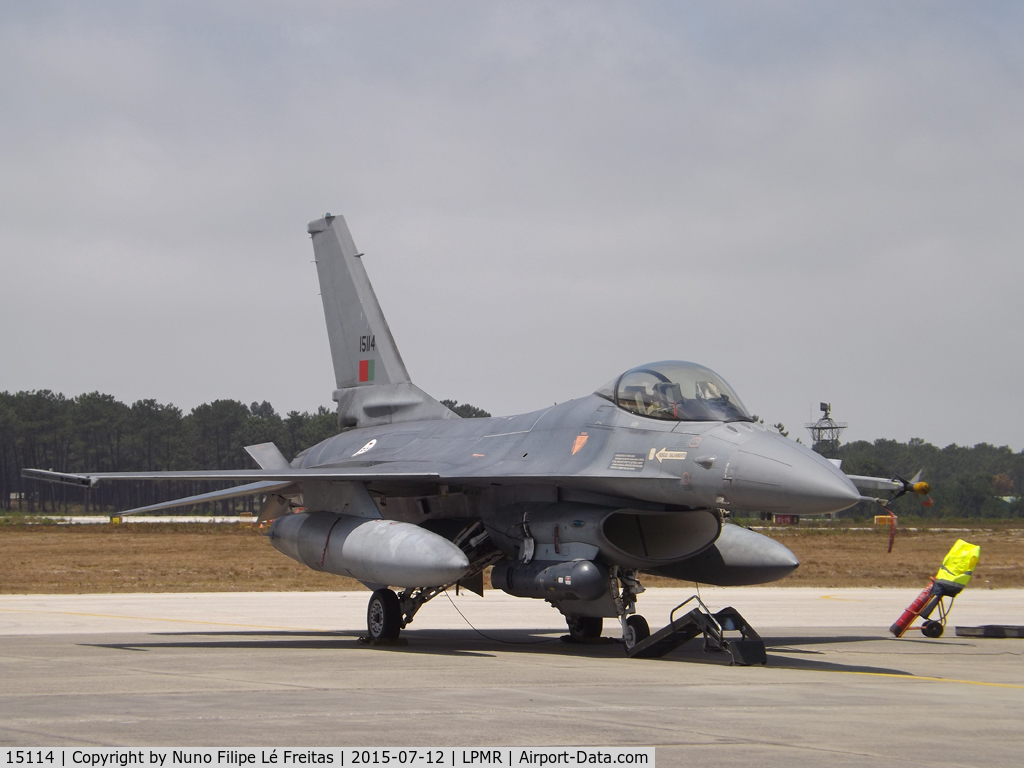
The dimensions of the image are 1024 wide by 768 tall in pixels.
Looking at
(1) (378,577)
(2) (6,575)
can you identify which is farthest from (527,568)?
(2) (6,575)

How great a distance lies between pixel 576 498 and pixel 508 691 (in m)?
4.57

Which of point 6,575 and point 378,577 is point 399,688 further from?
point 6,575

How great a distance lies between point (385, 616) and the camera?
1438cm

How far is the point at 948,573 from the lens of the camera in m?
14.5

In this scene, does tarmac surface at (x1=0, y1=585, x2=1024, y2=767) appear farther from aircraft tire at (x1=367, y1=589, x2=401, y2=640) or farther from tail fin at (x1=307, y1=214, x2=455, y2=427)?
tail fin at (x1=307, y1=214, x2=455, y2=427)

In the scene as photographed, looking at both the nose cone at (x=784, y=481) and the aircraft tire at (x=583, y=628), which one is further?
the aircraft tire at (x=583, y=628)

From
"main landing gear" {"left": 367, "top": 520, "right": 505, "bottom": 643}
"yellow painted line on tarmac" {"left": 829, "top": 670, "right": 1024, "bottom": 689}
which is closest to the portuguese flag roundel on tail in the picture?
"main landing gear" {"left": 367, "top": 520, "right": 505, "bottom": 643}

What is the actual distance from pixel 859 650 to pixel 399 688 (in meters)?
6.47

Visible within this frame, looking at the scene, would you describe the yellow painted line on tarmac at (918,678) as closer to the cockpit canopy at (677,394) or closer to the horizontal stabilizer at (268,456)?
the cockpit canopy at (677,394)

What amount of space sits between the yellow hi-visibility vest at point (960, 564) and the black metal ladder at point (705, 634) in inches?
151

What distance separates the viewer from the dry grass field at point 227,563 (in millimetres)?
26922

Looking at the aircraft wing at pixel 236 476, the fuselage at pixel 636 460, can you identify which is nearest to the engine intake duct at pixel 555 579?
the fuselage at pixel 636 460

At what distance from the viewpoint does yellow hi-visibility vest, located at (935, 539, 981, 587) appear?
14375 mm

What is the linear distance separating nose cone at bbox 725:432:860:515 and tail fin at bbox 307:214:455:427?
709 cm
